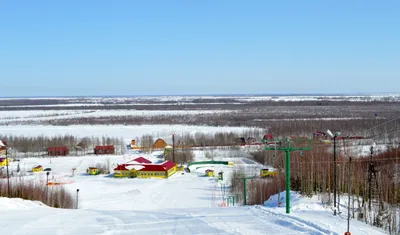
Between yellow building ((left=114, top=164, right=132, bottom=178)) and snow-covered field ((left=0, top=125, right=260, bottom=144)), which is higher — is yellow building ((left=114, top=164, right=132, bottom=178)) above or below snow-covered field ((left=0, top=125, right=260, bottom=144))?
below

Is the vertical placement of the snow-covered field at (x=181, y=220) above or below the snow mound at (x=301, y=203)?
above

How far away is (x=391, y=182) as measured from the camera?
13.9 meters

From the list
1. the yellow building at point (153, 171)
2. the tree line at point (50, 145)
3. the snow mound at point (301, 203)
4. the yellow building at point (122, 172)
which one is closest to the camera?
the snow mound at point (301, 203)

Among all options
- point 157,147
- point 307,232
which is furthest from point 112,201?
point 157,147

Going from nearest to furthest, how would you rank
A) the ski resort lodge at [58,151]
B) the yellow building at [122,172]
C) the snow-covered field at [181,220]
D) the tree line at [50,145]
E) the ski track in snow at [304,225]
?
the ski track in snow at [304,225]
the snow-covered field at [181,220]
the yellow building at [122,172]
the ski resort lodge at [58,151]
the tree line at [50,145]

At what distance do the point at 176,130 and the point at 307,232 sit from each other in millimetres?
48331

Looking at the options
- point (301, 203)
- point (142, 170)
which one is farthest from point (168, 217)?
point (142, 170)

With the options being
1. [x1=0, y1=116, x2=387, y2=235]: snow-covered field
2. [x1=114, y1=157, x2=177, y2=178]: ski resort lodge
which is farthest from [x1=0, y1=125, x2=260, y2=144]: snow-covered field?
[x1=0, y1=116, x2=387, y2=235]: snow-covered field

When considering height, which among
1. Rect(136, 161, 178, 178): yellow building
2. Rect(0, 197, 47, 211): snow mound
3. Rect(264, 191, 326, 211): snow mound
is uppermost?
Rect(0, 197, 47, 211): snow mound

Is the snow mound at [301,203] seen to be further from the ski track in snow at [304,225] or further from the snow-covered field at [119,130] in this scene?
the snow-covered field at [119,130]

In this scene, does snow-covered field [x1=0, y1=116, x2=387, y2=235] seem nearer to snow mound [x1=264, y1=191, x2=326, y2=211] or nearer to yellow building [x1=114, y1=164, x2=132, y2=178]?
Answer: snow mound [x1=264, y1=191, x2=326, y2=211]

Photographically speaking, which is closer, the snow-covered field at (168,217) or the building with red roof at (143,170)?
the snow-covered field at (168,217)

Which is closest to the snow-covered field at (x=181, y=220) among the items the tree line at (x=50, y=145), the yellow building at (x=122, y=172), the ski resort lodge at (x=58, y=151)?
the yellow building at (x=122, y=172)

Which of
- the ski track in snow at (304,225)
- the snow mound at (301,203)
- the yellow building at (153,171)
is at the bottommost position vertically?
the yellow building at (153,171)
